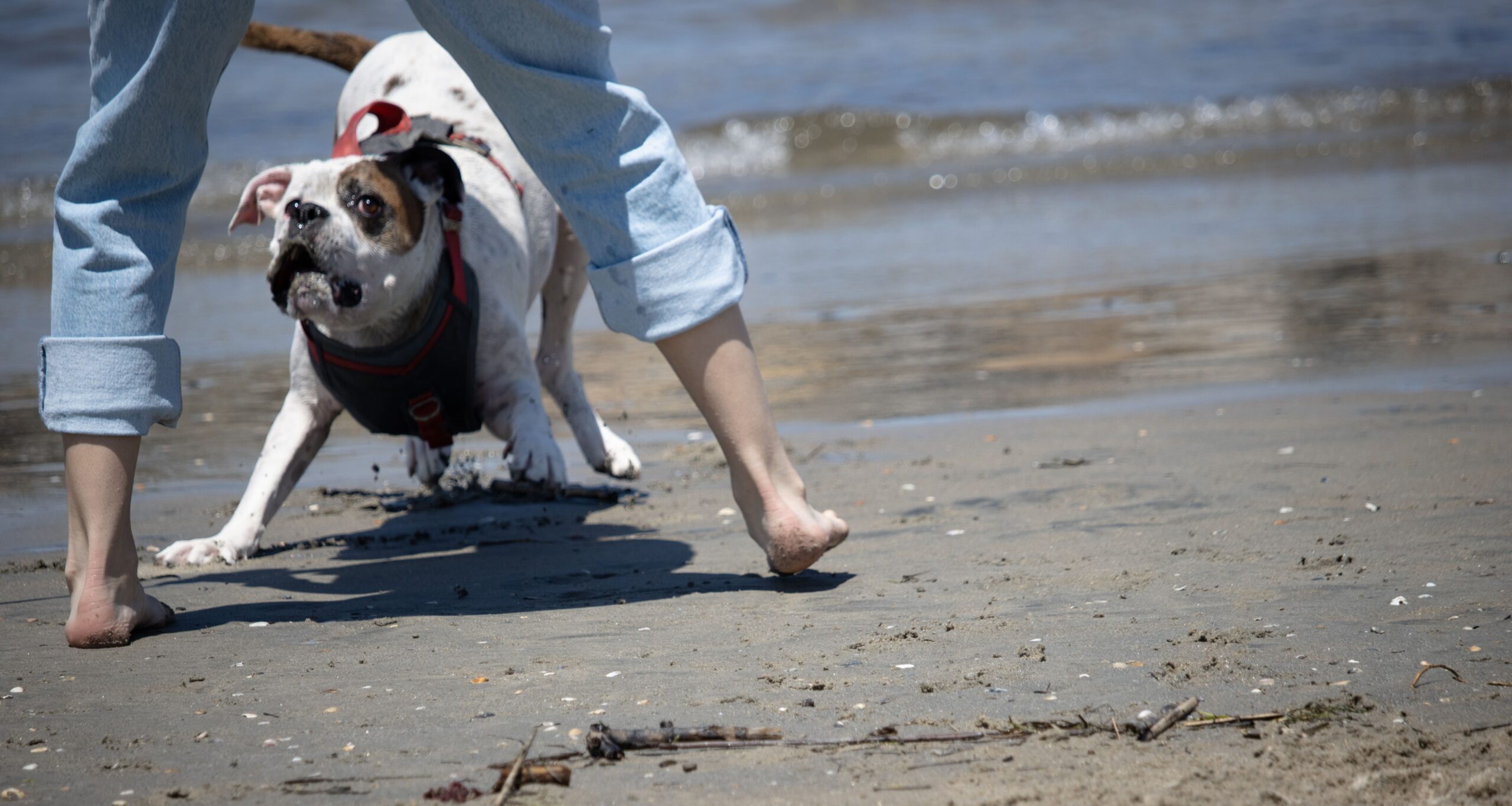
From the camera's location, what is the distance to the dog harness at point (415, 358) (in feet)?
10.4

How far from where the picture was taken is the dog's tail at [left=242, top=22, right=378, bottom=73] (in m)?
4.14

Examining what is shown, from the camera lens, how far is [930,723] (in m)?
1.68

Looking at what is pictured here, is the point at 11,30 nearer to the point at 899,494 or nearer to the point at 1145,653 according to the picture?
the point at 899,494

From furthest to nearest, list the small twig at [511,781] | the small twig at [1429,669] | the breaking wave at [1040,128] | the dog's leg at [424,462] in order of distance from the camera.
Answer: the breaking wave at [1040,128], the dog's leg at [424,462], the small twig at [1429,669], the small twig at [511,781]

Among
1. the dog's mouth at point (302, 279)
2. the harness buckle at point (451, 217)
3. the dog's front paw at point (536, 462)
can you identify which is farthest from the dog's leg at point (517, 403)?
the dog's mouth at point (302, 279)

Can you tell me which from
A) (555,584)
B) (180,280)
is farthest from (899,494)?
(180,280)

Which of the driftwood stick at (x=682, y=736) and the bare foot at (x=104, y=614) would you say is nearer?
the driftwood stick at (x=682, y=736)

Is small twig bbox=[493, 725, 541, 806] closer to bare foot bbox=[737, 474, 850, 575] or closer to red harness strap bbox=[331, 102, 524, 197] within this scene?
bare foot bbox=[737, 474, 850, 575]

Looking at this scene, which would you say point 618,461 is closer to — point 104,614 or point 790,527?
point 790,527

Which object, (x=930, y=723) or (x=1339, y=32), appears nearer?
(x=930, y=723)

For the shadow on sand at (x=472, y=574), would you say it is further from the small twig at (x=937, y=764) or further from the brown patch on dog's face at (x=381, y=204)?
the small twig at (x=937, y=764)

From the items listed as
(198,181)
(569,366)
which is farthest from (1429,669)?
(569,366)

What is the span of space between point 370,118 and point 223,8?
62.6 inches

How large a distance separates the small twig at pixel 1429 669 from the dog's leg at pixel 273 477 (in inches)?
93.1
